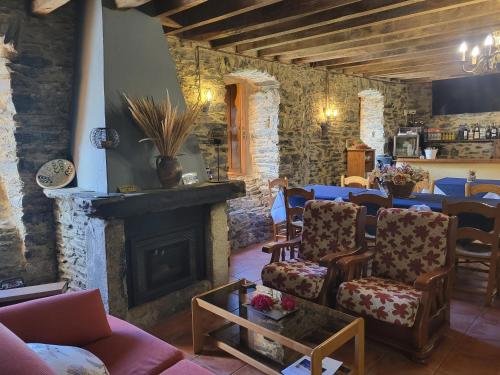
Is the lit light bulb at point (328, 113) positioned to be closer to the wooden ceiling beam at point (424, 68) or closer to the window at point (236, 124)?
the wooden ceiling beam at point (424, 68)

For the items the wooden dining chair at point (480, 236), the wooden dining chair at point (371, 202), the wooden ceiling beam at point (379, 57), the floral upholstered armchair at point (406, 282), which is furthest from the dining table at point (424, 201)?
the wooden ceiling beam at point (379, 57)

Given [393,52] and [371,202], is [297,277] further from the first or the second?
[393,52]

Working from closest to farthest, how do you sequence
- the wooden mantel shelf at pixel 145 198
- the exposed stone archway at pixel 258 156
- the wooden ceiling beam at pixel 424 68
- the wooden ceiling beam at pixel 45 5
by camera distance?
the wooden mantel shelf at pixel 145 198 < the wooden ceiling beam at pixel 45 5 < the exposed stone archway at pixel 258 156 < the wooden ceiling beam at pixel 424 68

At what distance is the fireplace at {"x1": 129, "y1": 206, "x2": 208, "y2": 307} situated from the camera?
2.96 meters

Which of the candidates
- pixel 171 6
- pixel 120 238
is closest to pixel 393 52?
pixel 171 6

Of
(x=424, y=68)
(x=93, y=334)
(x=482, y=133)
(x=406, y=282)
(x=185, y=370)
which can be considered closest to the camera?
(x=185, y=370)

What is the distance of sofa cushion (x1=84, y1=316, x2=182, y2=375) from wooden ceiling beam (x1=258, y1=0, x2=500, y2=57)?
387cm

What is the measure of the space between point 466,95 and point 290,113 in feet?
14.7

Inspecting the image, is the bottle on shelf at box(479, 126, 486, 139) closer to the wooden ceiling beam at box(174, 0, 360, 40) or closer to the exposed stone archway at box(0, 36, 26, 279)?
the wooden ceiling beam at box(174, 0, 360, 40)

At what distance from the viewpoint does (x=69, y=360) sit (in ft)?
4.77

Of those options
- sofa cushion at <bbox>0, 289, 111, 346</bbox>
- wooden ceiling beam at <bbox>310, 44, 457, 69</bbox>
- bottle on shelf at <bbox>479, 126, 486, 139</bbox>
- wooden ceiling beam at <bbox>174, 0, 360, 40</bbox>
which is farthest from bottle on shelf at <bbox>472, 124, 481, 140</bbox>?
sofa cushion at <bbox>0, 289, 111, 346</bbox>

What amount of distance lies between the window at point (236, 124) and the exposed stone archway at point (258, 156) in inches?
3.3

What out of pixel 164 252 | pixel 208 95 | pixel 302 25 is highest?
pixel 302 25

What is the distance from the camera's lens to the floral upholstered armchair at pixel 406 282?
231 centimetres
